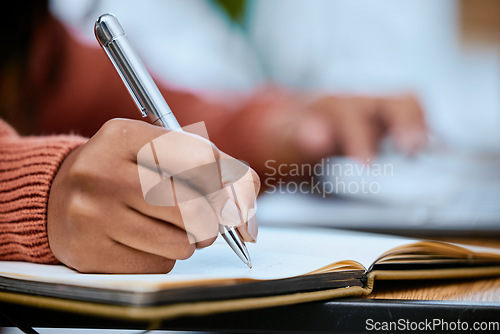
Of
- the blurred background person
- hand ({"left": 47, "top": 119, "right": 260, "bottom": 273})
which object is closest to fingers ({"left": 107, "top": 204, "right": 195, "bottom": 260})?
hand ({"left": 47, "top": 119, "right": 260, "bottom": 273})

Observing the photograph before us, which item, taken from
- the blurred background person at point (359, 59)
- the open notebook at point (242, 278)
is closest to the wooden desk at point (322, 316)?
the open notebook at point (242, 278)

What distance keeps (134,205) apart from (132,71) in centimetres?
6

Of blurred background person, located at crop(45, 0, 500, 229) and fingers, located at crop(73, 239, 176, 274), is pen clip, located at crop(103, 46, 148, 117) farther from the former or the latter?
blurred background person, located at crop(45, 0, 500, 229)

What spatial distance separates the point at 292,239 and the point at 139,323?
156mm

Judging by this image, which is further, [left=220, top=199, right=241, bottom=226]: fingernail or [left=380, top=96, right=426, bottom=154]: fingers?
[left=380, top=96, right=426, bottom=154]: fingers

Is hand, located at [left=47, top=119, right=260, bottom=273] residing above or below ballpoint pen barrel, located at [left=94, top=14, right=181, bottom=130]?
below

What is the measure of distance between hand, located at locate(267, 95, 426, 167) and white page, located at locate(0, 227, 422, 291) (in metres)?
0.34

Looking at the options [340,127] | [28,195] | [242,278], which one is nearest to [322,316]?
[242,278]

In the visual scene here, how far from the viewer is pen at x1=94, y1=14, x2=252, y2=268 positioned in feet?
0.58

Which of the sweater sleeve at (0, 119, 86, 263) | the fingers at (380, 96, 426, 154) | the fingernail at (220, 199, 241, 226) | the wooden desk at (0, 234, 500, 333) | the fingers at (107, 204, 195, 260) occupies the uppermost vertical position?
the sweater sleeve at (0, 119, 86, 263)

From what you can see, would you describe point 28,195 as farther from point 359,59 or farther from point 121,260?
point 359,59

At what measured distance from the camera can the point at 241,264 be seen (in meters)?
0.18

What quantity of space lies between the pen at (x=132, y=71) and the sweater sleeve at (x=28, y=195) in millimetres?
45

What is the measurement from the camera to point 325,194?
0.54 metres
